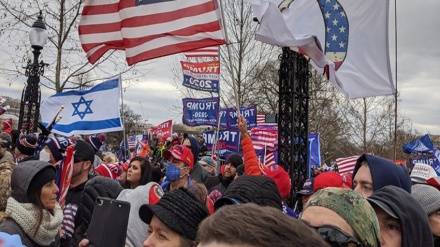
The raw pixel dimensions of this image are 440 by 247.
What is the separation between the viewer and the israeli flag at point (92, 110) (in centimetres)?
695

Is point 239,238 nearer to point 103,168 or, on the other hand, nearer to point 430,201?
point 430,201

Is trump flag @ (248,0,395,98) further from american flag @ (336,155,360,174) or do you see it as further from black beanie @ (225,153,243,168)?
american flag @ (336,155,360,174)

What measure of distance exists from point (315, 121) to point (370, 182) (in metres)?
29.5

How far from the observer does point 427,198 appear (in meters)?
3.32

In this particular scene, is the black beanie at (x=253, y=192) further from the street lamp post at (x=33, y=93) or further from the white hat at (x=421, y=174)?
the street lamp post at (x=33, y=93)

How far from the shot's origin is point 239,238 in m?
0.99

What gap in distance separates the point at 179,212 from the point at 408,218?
123cm

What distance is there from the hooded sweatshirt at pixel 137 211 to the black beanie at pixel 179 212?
604mm

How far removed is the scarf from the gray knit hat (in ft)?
8.87

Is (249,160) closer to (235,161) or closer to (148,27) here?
(148,27)

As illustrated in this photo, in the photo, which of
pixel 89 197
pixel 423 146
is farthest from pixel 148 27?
pixel 423 146

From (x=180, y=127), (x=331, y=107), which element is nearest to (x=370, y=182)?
(x=331, y=107)

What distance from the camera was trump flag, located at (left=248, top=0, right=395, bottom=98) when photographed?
6.21 m

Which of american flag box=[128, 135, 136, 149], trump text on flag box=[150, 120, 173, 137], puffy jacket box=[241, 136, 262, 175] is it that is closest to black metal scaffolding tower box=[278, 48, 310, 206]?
puffy jacket box=[241, 136, 262, 175]
